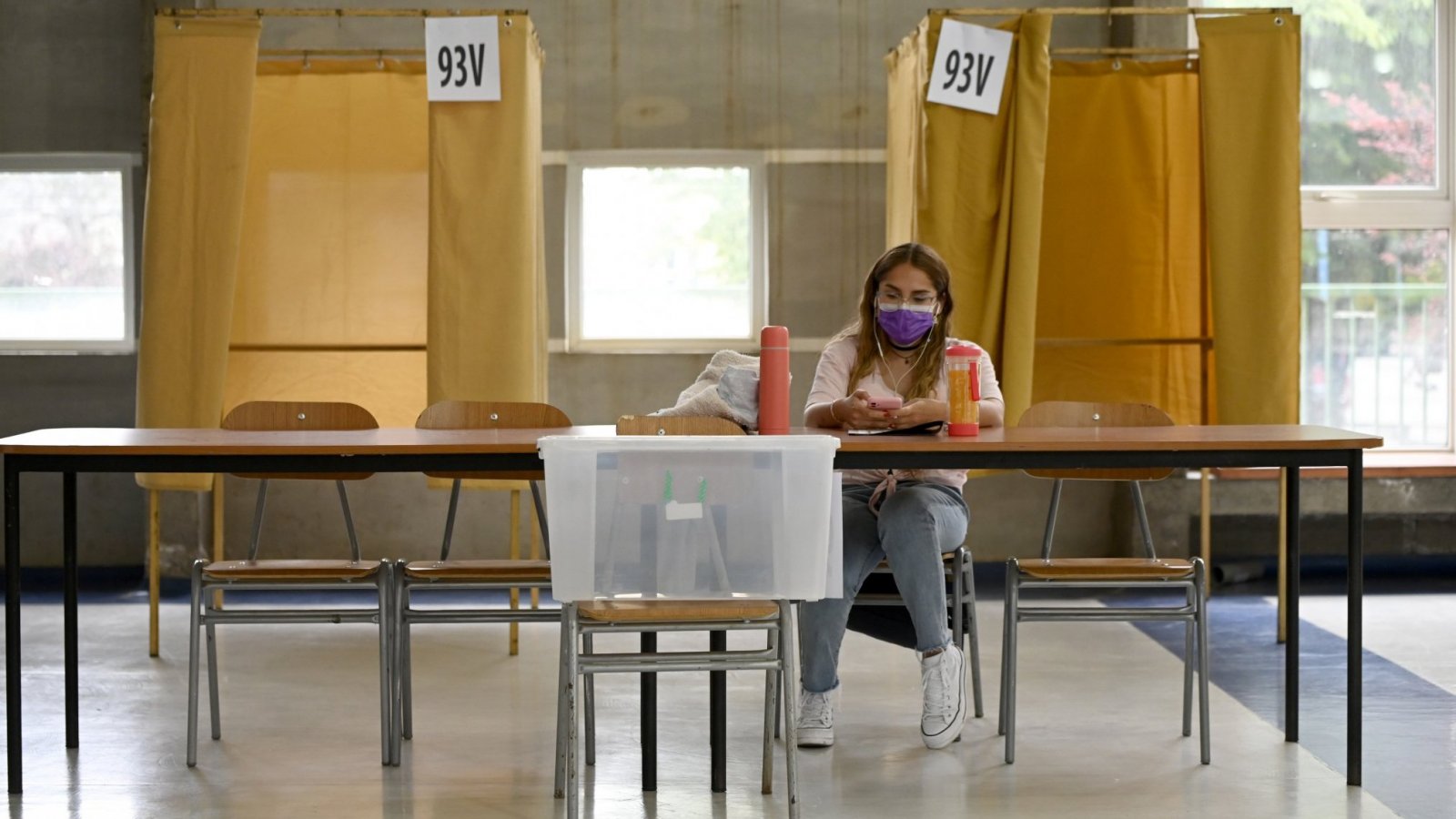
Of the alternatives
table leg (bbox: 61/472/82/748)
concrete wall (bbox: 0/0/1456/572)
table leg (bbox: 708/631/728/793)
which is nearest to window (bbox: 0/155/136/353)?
concrete wall (bbox: 0/0/1456/572)

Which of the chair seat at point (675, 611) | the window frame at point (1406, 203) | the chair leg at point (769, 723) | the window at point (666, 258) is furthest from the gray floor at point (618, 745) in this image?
the window frame at point (1406, 203)

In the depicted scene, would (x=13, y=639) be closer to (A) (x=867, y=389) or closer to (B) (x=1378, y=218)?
(A) (x=867, y=389)

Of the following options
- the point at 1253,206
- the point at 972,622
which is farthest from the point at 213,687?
the point at 1253,206

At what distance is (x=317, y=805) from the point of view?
8.92ft

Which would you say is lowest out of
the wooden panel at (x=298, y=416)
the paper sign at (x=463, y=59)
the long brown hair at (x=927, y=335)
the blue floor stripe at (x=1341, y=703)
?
the blue floor stripe at (x=1341, y=703)

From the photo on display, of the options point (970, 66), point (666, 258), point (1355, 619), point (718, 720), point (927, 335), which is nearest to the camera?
point (718, 720)

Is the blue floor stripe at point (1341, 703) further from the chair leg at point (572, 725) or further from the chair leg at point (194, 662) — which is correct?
the chair leg at point (194, 662)

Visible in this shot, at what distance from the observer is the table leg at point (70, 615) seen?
3.15 metres

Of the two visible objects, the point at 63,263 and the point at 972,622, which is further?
the point at 63,263

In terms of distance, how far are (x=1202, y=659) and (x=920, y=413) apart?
2.57 feet

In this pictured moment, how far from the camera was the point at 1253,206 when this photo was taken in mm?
4379

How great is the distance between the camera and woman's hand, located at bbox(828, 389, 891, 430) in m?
2.94

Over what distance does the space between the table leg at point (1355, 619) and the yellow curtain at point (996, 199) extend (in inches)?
60.2

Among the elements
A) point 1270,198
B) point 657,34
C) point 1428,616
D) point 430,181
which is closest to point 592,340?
point 657,34
